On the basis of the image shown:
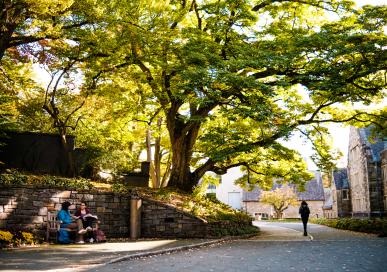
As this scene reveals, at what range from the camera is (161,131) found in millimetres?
32375

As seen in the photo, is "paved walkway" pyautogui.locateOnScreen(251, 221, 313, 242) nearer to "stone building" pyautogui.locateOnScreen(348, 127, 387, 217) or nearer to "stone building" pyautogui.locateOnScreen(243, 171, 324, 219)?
"stone building" pyautogui.locateOnScreen(348, 127, 387, 217)

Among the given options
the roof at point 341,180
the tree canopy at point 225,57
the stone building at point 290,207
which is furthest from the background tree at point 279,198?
the tree canopy at point 225,57

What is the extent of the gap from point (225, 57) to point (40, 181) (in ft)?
30.6

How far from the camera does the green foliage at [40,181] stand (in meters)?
15.0

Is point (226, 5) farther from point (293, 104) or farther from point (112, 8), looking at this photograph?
point (293, 104)

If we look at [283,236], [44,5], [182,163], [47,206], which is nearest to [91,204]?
[47,206]

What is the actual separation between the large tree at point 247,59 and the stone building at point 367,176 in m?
18.2

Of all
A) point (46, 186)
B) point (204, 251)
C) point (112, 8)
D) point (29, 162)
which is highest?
point (112, 8)

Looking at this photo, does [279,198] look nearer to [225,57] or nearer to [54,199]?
[225,57]

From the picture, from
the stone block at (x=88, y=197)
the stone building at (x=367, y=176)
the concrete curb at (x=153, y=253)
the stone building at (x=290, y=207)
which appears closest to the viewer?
the concrete curb at (x=153, y=253)

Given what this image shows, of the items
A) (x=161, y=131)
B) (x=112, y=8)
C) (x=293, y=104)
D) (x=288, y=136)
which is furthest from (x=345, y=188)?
(x=112, y=8)

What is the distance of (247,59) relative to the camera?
53.7 ft

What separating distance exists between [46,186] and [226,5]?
10270mm

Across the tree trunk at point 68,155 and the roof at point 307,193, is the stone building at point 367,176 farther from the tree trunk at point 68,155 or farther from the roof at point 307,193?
the tree trunk at point 68,155
